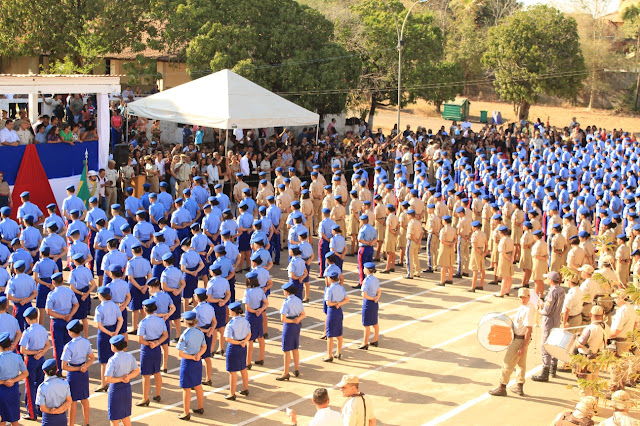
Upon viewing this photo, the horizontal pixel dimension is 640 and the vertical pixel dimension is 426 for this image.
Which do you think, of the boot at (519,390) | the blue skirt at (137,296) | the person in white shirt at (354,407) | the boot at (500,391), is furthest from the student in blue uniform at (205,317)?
the boot at (519,390)

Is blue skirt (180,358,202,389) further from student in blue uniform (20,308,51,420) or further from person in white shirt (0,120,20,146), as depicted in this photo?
person in white shirt (0,120,20,146)

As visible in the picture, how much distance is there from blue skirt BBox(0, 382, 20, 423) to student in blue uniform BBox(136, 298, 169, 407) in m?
1.71

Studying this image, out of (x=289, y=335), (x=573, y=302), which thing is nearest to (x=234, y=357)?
(x=289, y=335)

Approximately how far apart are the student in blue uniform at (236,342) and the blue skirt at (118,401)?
167 cm

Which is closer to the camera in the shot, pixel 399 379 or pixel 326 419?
pixel 326 419

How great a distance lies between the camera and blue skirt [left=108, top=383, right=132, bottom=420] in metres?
9.69

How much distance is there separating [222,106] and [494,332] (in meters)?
12.2

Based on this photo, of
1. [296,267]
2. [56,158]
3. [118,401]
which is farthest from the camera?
[56,158]

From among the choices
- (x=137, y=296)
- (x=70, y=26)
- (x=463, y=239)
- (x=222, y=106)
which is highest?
(x=70, y=26)

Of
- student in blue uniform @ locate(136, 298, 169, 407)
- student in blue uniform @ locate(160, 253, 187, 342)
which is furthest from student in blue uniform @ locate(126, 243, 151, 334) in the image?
student in blue uniform @ locate(136, 298, 169, 407)

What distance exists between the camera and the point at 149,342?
34.9 feet

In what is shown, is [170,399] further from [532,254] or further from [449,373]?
[532,254]

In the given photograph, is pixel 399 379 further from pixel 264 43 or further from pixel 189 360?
pixel 264 43

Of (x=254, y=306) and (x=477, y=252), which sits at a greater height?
(x=477, y=252)
